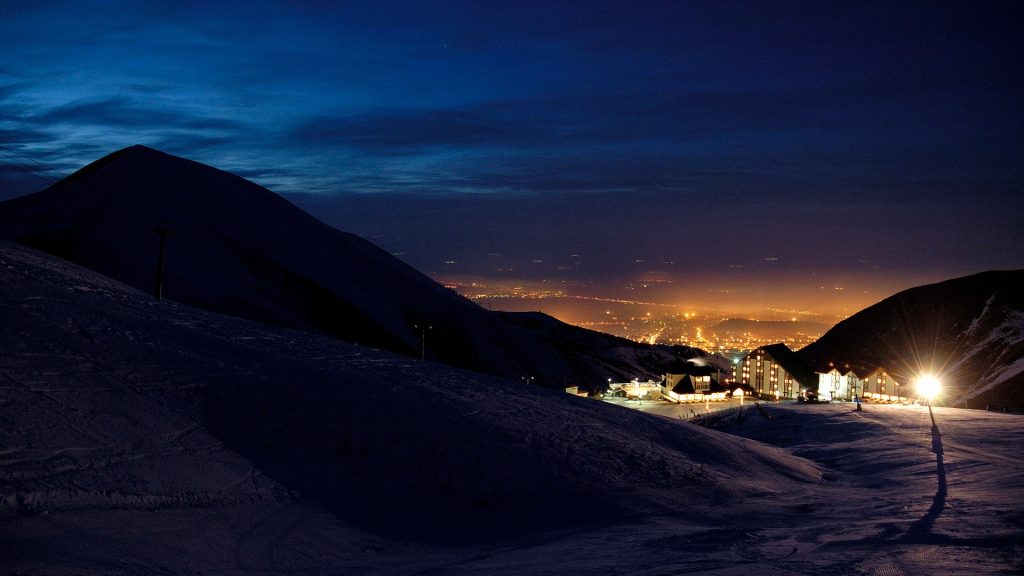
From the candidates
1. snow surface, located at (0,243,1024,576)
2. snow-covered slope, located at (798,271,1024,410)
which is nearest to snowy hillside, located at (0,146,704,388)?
snow surface, located at (0,243,1024,576)

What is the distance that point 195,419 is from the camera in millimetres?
19906

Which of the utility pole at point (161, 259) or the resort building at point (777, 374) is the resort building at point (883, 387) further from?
the utility pole at point (161, 259)

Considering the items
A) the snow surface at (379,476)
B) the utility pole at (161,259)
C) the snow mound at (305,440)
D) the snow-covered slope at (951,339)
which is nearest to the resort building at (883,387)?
the snow-covered slope at (951,339)

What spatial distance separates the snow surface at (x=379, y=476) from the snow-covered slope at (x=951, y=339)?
124 feet

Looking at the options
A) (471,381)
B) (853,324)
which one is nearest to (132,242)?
(471,381)

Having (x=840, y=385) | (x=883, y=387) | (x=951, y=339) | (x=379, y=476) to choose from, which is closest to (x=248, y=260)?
(x=840, y=385)

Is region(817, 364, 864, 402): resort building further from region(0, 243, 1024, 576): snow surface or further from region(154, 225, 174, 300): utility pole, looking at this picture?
region(154, 225, 174, 300): utility pole

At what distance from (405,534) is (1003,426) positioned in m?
31.2

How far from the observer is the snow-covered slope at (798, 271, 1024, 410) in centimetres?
6281

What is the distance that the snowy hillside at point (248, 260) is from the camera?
6103 cm

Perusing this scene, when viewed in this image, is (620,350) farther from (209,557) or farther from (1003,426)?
(209,557)

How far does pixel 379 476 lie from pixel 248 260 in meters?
61.1

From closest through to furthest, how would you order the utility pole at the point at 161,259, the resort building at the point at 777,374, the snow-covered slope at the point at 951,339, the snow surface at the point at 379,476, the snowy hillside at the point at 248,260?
the snow surface at the point at 379,476 → the utility pole at the point at 161,259 → the snowy hillside at the point at 248,260 → the snow-covered slope at the point at 951,339 → the resort building at the point at 777,374

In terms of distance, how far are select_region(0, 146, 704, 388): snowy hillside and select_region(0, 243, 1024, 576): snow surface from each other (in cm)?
2458
